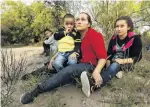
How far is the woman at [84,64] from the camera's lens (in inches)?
150

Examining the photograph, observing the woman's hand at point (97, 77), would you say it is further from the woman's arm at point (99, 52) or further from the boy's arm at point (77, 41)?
the boy's arm at point (77, 41)

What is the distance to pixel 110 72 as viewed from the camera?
13.0 feet

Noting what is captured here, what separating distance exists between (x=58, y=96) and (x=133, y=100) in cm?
96

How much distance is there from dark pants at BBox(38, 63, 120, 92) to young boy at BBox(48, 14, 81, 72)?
0.25 metres

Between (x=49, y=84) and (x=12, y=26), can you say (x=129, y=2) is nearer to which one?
(x=49, y=84)

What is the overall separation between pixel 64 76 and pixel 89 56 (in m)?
0.48

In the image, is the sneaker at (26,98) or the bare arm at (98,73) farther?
the sneaker at (26,98)

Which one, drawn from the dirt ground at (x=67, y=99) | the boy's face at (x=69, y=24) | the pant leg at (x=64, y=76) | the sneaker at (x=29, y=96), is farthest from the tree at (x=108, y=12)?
the sneaker at (x=29, y=96)

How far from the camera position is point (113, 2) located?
9.13m

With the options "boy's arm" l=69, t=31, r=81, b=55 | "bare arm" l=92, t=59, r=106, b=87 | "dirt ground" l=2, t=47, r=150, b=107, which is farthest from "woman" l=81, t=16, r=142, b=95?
"boy's arm" l=69, t=31, r=81, b=55

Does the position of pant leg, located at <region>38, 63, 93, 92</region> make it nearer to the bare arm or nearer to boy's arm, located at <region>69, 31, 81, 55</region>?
the bare arm

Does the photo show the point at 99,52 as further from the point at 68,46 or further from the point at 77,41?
the point at 68,46

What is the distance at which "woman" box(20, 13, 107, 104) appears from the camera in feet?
12.5

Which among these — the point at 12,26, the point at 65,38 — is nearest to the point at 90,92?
the point at 65,38
